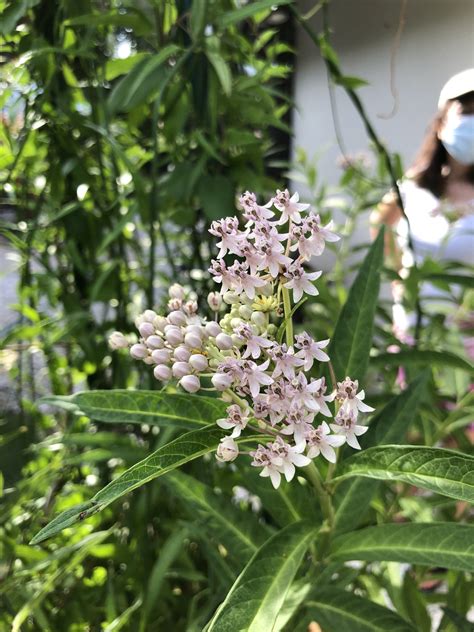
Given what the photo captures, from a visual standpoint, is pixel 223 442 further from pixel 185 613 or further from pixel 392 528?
pixel 185 613

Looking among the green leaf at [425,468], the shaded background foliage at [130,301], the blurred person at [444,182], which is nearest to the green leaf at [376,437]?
the shaded background foliage at [130,301]

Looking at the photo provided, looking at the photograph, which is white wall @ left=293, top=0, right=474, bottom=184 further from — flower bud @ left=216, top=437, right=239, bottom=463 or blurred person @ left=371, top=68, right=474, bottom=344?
flower bud @ left=216, top=437, right=239, bottom=463

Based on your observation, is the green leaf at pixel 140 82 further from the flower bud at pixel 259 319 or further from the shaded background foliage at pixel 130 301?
the flower bud at pixel 259 319

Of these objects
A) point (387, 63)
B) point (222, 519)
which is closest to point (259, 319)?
point (222, 519)

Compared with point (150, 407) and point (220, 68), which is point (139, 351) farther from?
point (220, 68)

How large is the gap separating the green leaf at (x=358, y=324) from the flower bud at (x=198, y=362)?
0.16m

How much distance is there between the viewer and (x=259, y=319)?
375 millimetres

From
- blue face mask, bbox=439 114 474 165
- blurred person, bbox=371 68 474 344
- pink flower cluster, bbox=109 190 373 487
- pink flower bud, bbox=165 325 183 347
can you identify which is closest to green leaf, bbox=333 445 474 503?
pink flower cluster, bbox=109 190 373 487

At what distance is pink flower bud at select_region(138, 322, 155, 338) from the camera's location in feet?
1.30

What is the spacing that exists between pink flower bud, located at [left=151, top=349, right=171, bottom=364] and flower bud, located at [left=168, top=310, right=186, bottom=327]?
0.02 meters

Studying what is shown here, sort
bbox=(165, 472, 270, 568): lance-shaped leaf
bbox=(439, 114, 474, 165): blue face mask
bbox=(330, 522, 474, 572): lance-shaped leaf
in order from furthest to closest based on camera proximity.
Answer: bbox=(439, 114, 474, 165): blue face mask < bbox=(165, 472, 270, 568): lance-shaped leaf < bbox=(330, 522, 474, 572): lance-shaped leaf

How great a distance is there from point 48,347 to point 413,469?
1.74 ft

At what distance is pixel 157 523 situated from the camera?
742 mm

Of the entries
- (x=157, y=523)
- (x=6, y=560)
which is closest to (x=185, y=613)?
(x=157, y=523)
